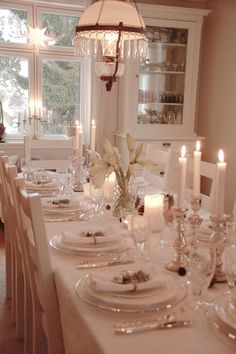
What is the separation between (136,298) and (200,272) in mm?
175

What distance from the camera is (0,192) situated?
7.86ft

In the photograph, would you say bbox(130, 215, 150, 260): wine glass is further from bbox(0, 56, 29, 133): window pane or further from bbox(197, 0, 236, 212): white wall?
bbox(0, 56, 29, 133): window pane

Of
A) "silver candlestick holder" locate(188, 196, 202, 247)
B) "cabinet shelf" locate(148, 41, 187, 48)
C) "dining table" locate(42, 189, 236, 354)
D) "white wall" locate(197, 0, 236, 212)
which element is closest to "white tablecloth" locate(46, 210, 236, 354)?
"dining table" locate(42, 189, 236, 354)

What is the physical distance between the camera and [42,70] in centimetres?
444

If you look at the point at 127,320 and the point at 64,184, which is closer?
the point at 127,320

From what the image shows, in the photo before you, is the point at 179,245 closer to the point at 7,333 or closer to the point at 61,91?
the point at 7,333

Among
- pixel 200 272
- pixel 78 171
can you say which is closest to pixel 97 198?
pixel 78 171

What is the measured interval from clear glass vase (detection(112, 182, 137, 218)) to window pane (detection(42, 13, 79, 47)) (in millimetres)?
3080

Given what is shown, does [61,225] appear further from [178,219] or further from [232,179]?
[232,179]

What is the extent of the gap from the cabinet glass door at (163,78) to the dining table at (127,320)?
3025 millimetres

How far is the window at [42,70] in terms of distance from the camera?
429 centimetres

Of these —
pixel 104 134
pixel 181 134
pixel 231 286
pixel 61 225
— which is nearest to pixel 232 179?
pixel 181 134

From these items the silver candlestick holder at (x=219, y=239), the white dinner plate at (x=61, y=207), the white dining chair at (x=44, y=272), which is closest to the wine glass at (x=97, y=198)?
the white dinner plate at (x=61, y=207)

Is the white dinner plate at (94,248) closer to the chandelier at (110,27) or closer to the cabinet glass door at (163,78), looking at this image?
the chandelier at (110,27)
